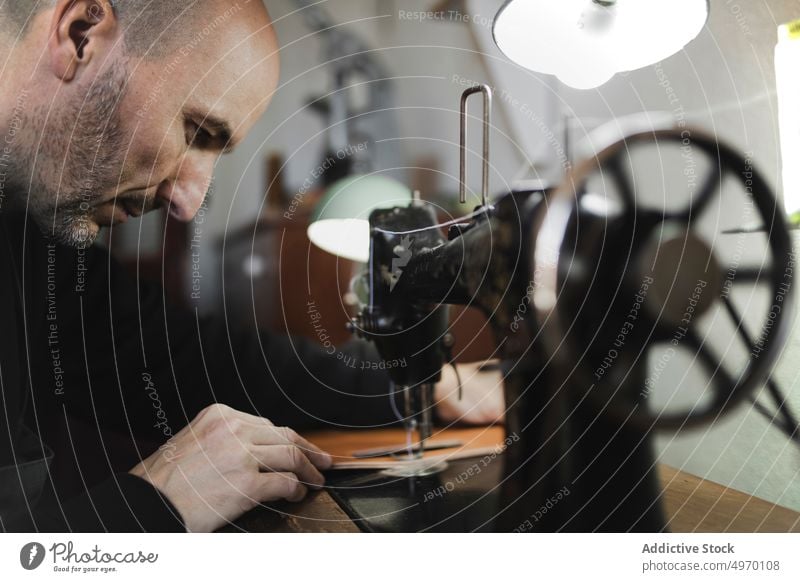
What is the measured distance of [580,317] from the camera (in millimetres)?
499

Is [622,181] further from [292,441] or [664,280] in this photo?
[292,441]

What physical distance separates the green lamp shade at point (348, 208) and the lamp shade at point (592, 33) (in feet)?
0.63

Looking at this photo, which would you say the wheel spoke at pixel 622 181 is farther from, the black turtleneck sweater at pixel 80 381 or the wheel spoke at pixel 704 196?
the black turtleneck sweater at pixel 80 381

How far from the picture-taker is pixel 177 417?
585mm

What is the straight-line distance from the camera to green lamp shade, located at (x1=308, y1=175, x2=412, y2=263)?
590 millimetres

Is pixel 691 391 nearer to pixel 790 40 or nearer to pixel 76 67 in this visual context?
pixel 790 40

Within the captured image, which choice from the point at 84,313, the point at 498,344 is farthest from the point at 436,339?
the point at 84,313

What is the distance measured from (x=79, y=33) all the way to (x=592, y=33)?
1.64ft

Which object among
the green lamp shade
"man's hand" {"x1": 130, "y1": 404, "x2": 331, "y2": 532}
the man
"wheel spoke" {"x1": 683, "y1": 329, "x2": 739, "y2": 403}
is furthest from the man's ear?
"wheel spoke" {"x1": 683, "y1": 329, "x2": 739, "y2": 403}

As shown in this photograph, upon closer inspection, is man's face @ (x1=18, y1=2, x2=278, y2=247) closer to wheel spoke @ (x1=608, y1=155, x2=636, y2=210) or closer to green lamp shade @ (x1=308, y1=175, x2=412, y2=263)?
green lamp shade @ (x1=308, y1=175, x2=412, y2=263)

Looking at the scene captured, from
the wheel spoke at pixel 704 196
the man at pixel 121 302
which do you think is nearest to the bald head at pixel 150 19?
the man at pixel 121 302

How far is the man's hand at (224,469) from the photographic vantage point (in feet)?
1.83

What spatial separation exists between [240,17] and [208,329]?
1.02ft

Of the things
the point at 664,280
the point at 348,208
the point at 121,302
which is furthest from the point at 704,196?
the point at 121,302
